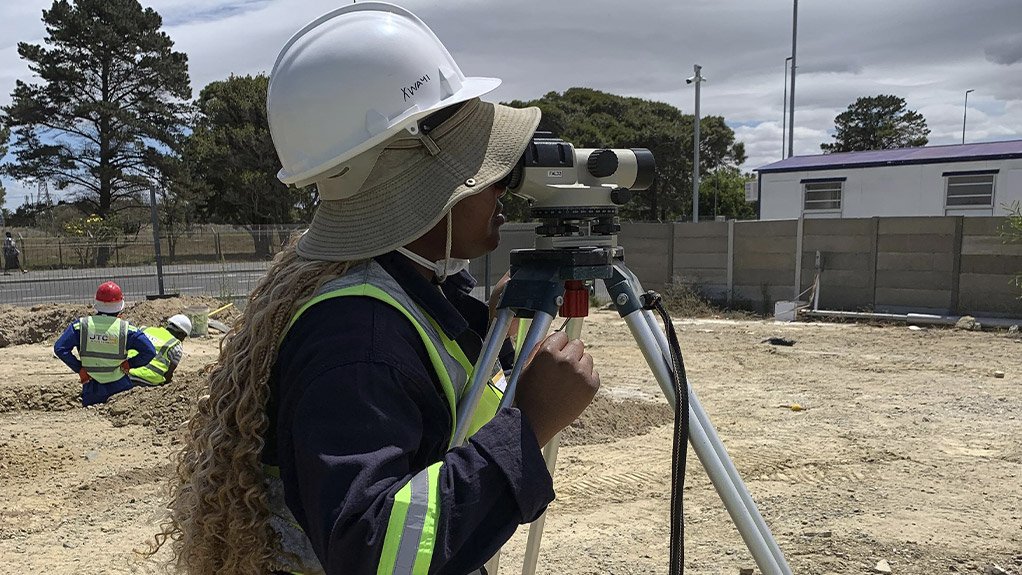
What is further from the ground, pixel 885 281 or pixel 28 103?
pixel 28 103

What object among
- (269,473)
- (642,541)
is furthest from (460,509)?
(642,541)

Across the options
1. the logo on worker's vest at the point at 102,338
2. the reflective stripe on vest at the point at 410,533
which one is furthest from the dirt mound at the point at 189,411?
the reflective stripe on vest at the point at 410,533

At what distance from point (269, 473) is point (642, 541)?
2884 millimetres

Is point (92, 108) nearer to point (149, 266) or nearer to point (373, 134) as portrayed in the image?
point (149, 266)

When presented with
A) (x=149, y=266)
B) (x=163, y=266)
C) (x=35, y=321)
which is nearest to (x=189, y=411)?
(x=35, y=321)

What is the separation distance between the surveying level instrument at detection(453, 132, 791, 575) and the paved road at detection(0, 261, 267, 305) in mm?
11862

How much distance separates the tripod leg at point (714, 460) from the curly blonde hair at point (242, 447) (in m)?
0.62

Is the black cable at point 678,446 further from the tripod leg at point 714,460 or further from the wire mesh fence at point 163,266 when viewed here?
the wire mesh fence at point 163,266

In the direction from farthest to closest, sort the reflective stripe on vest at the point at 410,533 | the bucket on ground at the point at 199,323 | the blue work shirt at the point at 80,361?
the bucket on ground at the point at 199,323 < the blue work shirt at the point at 80,361 < the reflective stripe on vest at the point at 410,533

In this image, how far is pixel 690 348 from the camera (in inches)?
400

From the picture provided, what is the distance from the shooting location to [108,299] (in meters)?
6.60

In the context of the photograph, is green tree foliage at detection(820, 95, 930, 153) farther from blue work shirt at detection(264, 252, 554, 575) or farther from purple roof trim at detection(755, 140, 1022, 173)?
blue work shirt at detection(264, 252, 554, 575)

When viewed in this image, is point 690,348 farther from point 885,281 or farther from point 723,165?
point 723,165

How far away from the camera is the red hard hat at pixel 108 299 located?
6.58 m
